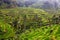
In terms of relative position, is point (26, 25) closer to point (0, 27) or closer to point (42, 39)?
point (0, 27)

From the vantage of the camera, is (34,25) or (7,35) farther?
(34,25)

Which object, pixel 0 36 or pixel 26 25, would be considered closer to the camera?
pixel 0 36

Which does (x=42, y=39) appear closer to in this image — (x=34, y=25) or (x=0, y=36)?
(x=0, y=36)

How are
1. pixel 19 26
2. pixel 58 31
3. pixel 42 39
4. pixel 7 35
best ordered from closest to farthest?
pixel 42 39
pixel 58 31
pixel 7 35
pixel 19 26

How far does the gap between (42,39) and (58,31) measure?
14.7m

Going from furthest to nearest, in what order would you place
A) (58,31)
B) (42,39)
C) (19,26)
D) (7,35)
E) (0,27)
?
(19,26) < (0,27) < (7,35) < (58,31) < (42,39)

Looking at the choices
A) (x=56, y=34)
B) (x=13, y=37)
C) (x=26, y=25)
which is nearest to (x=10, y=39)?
(x=13, y=37)

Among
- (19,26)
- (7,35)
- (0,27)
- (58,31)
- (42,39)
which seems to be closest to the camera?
(42,39)

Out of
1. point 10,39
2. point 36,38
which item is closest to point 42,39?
point 36,38

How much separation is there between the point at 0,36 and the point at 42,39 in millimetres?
30477

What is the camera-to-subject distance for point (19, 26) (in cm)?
14250

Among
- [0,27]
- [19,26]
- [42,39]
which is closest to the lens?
[42,39]

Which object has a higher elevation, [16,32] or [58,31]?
[58,31]

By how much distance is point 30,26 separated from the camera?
472ft
